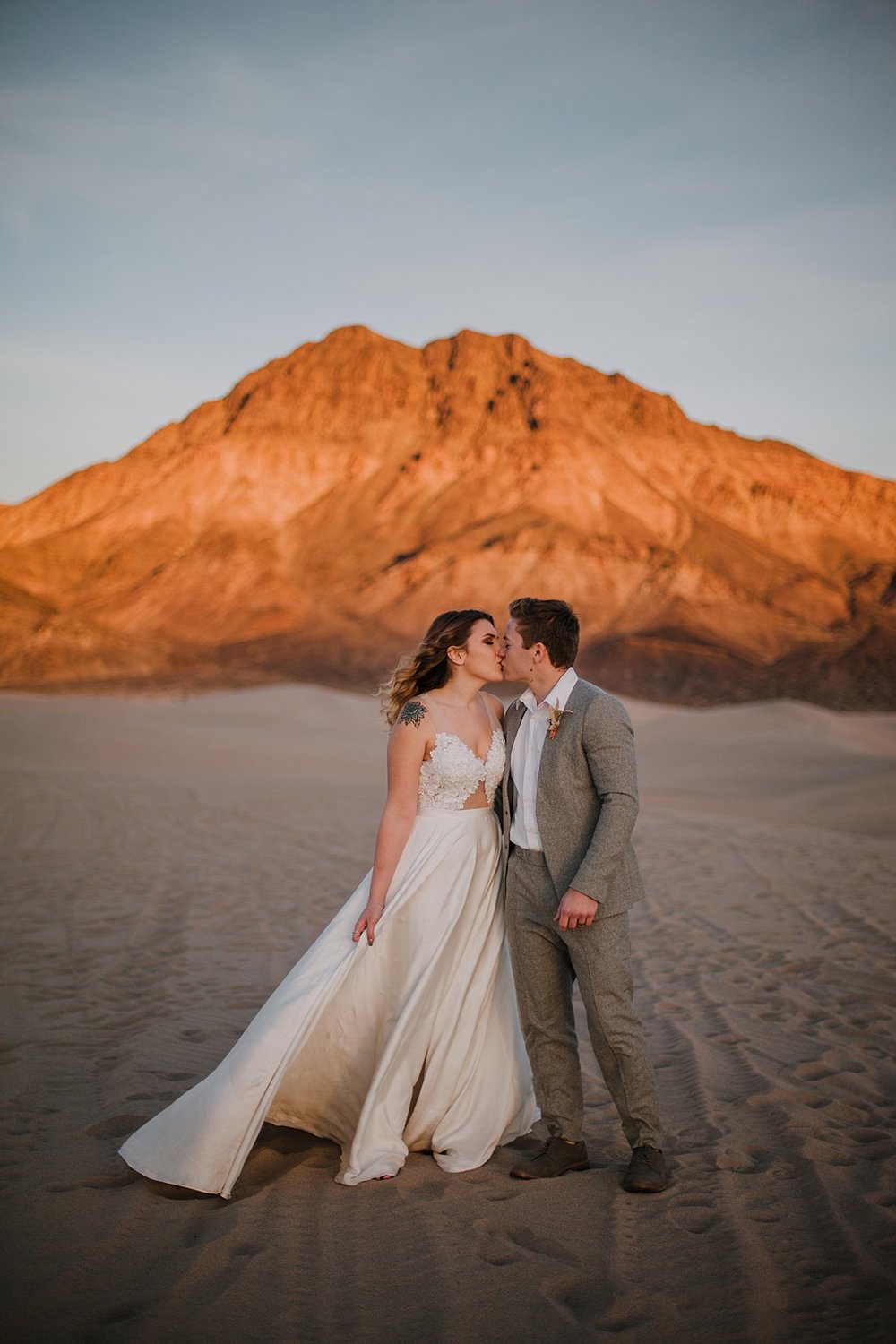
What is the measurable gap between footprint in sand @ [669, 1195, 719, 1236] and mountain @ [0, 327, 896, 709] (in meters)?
45.2

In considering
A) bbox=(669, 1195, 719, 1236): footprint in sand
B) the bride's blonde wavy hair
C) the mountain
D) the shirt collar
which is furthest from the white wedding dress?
the mountain

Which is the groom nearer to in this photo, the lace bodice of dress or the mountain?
the lace bodice of dress

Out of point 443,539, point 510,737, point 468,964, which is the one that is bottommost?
point 468,964

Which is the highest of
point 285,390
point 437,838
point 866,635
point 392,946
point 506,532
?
point 285,390

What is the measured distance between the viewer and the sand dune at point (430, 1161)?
2.74m

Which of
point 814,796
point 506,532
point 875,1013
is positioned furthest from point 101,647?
point 875,1013

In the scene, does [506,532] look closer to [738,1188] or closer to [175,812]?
[175,812]

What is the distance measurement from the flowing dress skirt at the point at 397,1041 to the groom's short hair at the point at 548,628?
0.65 m

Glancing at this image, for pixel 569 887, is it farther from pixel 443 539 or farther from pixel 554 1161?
pixel 443 539

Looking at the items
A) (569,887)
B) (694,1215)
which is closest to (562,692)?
(569,887)

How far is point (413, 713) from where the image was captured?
376 centimetres

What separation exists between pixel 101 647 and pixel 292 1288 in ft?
176

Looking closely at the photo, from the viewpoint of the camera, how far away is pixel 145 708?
30281 mm

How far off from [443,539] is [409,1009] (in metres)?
53.6
